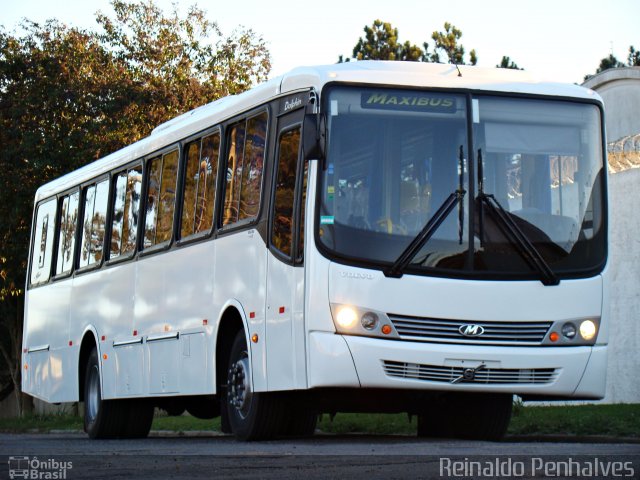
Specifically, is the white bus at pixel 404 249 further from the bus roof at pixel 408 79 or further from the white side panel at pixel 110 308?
the white side panel at pixel 110 308

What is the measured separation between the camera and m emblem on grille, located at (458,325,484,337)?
11828 mm

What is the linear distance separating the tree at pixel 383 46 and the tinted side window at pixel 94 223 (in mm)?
42963

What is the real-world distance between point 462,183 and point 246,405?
2.89 m

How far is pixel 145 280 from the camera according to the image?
16188 mm

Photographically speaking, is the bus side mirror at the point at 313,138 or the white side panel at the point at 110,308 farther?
the white side panel at the point at 110,308

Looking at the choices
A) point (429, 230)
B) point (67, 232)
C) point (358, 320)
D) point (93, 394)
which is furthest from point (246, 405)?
point (67, 232)

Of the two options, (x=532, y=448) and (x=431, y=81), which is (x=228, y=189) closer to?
(x=431, y=81)

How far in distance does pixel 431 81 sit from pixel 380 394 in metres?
2.84

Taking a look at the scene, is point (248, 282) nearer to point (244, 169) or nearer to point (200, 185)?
point (244, 169)

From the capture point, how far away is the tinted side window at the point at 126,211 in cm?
1681

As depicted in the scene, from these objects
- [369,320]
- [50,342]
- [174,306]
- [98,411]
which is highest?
[50,342]

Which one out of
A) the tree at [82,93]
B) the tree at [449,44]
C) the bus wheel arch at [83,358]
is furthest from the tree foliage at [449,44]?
the bus wheel arch at [83,358]

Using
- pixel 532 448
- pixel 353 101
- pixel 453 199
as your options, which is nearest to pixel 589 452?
pixel 532 448

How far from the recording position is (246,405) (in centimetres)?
1291
